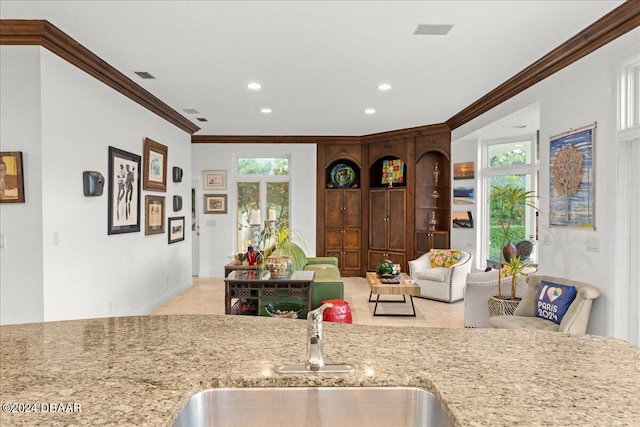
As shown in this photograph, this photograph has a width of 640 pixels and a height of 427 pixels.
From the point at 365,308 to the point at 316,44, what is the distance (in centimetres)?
358

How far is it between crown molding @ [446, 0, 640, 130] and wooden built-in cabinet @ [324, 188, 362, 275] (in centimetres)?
361

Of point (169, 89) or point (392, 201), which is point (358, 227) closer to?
point (392, 201)

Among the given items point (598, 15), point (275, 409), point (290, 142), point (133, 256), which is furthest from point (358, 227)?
point (275, 409)

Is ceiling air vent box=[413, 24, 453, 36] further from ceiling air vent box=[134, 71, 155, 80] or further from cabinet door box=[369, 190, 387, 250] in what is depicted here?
cabinet door box=[369, 190, 387, 250]

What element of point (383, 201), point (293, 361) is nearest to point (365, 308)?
point (383, 201)

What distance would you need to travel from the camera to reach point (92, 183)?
→ 4.18 meters

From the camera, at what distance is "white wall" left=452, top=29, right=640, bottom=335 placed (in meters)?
3.50

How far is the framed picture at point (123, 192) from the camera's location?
15.6 ft

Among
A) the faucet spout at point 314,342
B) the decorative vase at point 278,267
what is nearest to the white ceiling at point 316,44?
the decorative vase at point 278,267

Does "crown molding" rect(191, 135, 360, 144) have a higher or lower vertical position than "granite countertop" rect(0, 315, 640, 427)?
higher

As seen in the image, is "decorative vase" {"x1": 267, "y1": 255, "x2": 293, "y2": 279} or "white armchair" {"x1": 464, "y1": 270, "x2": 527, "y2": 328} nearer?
"decorative vase" {"x1": 267, "y1": 255, "x2": 293, "y2": 279}

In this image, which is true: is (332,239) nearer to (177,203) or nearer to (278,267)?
(177,203)

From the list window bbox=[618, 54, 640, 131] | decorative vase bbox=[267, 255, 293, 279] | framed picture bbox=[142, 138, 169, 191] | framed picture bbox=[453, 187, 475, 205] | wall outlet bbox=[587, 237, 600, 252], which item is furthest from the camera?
framed picture bbox=[453, 187, 475, 205]

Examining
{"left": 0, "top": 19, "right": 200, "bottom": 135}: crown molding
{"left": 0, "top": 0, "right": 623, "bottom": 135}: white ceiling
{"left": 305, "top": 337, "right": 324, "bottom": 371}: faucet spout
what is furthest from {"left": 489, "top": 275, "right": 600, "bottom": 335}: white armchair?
{"left": 0, "top": 19, "right": 200, "bottom": 135}: crown molding
